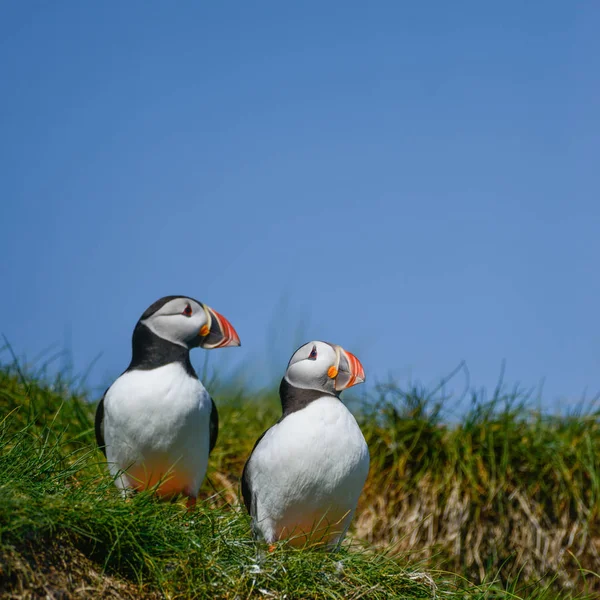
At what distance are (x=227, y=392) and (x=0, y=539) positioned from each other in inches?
191

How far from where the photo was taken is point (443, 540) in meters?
6.71

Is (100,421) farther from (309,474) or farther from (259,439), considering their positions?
(309,474)

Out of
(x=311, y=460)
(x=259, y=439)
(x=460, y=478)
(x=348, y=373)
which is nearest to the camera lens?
(x=311, y=460)

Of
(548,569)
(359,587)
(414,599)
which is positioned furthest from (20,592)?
(548,569)

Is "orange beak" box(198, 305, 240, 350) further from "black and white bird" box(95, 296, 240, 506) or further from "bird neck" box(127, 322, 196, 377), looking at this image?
"bird neck" box(127, 322, 196, 377)

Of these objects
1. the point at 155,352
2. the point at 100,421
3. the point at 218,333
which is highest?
the point at 218,333

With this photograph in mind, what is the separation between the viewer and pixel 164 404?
428 centimetres

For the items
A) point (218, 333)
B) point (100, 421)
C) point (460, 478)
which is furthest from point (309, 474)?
point (460, 478)

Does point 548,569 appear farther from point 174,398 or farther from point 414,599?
point 174,398

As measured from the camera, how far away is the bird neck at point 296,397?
3977mm

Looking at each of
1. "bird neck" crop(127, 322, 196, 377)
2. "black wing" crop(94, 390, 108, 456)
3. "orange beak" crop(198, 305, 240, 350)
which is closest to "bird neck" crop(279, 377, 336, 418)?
"orange beak" crop(198, 305, 240, 350)

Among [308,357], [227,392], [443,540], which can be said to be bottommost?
[443,540]

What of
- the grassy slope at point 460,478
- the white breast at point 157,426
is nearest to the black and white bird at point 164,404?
the white breast at point 157,426

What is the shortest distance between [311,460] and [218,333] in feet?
3.36
